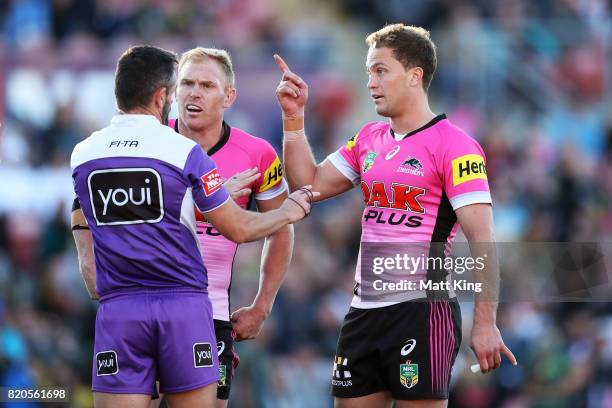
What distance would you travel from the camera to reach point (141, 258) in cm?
602

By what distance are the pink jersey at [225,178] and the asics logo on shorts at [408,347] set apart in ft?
3.58

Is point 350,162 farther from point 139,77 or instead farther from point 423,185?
point 139,77

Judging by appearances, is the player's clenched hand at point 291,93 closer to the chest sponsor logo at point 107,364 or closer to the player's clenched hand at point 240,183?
the player's clenched hand at point 240,183

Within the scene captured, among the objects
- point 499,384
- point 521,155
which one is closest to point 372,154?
point 499,384

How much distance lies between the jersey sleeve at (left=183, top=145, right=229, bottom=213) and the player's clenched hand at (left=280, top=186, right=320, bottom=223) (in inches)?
18.5

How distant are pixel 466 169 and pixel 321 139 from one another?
7985 millimetres

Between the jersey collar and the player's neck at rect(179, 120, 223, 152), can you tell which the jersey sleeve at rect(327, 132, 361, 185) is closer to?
the player's neck at rect(179, 120, 223, 152)

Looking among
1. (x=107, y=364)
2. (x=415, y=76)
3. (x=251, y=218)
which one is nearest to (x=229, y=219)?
(x=251, y=218)

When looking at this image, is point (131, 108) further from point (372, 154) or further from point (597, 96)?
point (597, 96)

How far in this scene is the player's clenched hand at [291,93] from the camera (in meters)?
7.10

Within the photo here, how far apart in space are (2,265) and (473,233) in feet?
23.8

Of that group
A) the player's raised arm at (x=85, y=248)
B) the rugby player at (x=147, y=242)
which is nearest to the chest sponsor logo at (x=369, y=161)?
the rugby player at (x=147, y=242)

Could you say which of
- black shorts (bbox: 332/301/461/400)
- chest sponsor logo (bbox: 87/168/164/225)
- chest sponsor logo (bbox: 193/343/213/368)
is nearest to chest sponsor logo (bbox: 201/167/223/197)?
chest sponsor logo (bbox: 87/168/164/225)

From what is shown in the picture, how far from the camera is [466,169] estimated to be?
6672 mm
